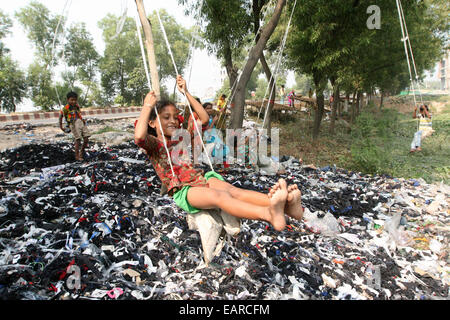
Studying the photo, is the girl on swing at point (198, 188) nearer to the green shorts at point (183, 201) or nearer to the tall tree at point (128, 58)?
the green shorts at point (183, 201)

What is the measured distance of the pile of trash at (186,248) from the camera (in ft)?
7.05

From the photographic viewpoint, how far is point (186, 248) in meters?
2.68

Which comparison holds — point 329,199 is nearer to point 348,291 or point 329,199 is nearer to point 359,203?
point 359,203

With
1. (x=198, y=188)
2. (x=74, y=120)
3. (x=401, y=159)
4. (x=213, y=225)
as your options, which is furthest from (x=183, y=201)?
(x=401, y=159)

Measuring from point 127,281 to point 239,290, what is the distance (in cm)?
97

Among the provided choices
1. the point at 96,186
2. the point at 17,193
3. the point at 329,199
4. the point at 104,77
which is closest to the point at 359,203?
the point at 329,199

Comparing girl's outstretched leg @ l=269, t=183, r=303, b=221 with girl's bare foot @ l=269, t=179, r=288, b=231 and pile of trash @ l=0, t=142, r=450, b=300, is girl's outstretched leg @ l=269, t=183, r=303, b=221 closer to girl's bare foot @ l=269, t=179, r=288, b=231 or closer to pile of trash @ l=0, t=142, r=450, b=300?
girl's bare foot @ l=269, t=179, r=288, b=231

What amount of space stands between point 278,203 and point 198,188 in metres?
0.66

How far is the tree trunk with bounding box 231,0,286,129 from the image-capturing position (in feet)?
15.7

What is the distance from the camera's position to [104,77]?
2455cm

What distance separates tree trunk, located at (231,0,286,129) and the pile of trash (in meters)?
2.14

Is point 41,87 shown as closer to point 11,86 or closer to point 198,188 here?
point 11,86

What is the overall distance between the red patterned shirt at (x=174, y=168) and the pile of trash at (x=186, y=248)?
2.05 ft

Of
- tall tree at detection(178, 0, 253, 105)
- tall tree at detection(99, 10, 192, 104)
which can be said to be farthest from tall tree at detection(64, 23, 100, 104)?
tall tree at detection(178, 0, 253, 105)
